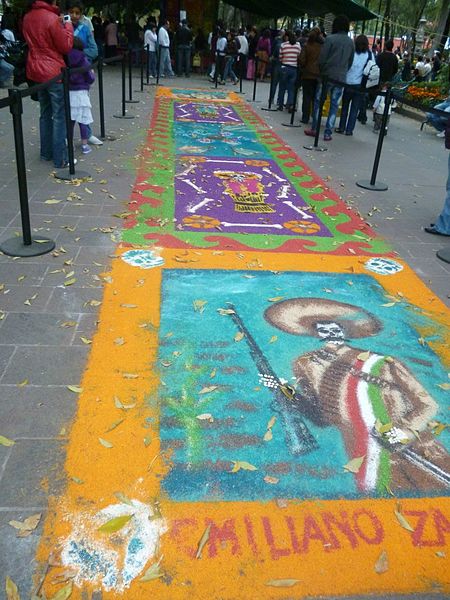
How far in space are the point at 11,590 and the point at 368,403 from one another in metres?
1.85

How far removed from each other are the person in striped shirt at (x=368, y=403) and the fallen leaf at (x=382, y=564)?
0.96 feet

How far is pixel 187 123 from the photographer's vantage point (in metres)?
10.1

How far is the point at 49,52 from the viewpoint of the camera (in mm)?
5453

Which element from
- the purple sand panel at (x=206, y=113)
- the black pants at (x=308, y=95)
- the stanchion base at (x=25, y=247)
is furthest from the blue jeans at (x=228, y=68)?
the stanchion base at (x=25, y=247)

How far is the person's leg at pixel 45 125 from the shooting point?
5.84 m

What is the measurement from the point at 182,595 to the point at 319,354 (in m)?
1.68

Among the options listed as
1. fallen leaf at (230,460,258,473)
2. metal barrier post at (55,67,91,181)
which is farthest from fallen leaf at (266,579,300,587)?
metal barrier post at (55,67,91,181)

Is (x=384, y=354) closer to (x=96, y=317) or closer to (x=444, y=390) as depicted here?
(x=444, y=390)

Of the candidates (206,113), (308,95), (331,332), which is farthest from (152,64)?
(331,332)

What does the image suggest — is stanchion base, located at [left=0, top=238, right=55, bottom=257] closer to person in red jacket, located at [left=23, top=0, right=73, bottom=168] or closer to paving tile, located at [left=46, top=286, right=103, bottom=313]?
paving tile, located at [left=46, top=286, right=103, bottom=313]

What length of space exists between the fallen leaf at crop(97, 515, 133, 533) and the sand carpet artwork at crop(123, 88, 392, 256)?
2.85 meters

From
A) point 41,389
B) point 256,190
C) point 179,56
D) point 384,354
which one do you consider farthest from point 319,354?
point 179,56

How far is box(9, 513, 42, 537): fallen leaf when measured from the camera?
1907 mm

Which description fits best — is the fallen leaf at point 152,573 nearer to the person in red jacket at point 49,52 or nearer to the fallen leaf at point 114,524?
the fallen leaf at point 114,524
